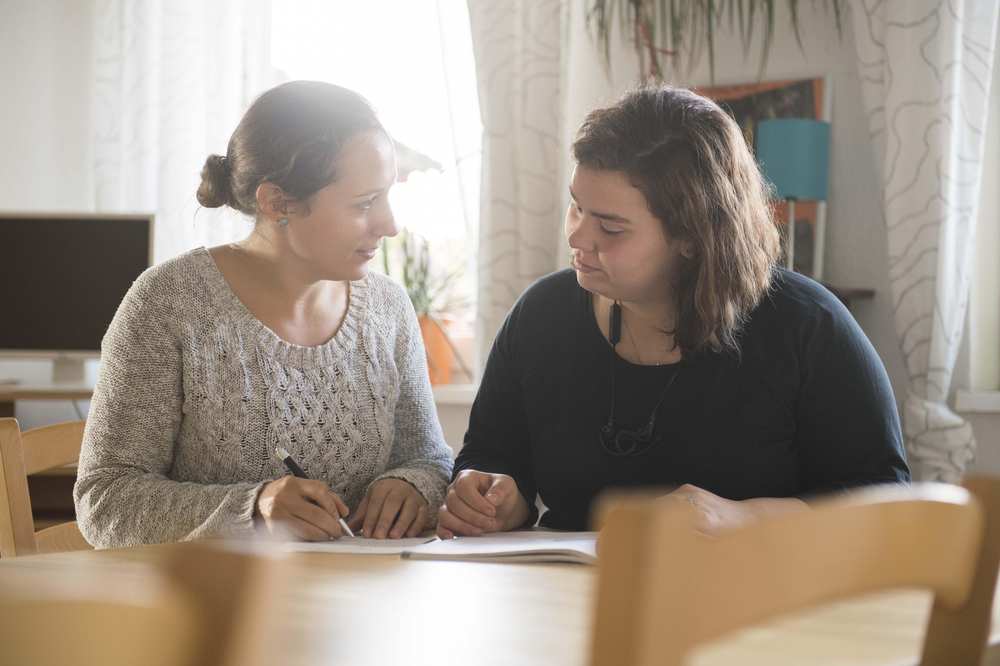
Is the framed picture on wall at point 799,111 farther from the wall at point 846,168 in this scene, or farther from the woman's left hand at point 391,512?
the woman's left hand at point 391,512

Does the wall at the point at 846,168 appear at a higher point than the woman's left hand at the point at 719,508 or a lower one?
higher

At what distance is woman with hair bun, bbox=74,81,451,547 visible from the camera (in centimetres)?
147

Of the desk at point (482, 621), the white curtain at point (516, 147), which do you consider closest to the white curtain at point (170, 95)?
the white curtain at point (516, 147)

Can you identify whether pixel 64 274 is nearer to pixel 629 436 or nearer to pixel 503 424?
pixel 503 424

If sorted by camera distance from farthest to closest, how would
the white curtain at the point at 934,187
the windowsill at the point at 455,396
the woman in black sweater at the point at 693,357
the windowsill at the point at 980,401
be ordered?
the windowsill at the point at 455,396 < the windowsill at the point at 980,401 < the white curtain at the point at 934,187 < the woman in black sweater at the point at 693,357

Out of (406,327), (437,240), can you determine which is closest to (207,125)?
(437,240)

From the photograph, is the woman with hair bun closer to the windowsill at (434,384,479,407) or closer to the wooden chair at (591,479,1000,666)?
the wooden chair at (591,479,1000,666)

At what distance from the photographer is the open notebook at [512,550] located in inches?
46.7

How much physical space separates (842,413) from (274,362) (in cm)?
82

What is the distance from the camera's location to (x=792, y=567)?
52cm

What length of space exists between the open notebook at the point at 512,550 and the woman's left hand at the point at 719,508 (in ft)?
0.40

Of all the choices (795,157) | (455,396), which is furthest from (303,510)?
(455,396)

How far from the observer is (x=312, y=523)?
1.32 metres

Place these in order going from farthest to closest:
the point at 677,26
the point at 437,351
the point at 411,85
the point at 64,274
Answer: the point at 411,85
the point at 437,351
the point at 64,274
the point at 677,26
